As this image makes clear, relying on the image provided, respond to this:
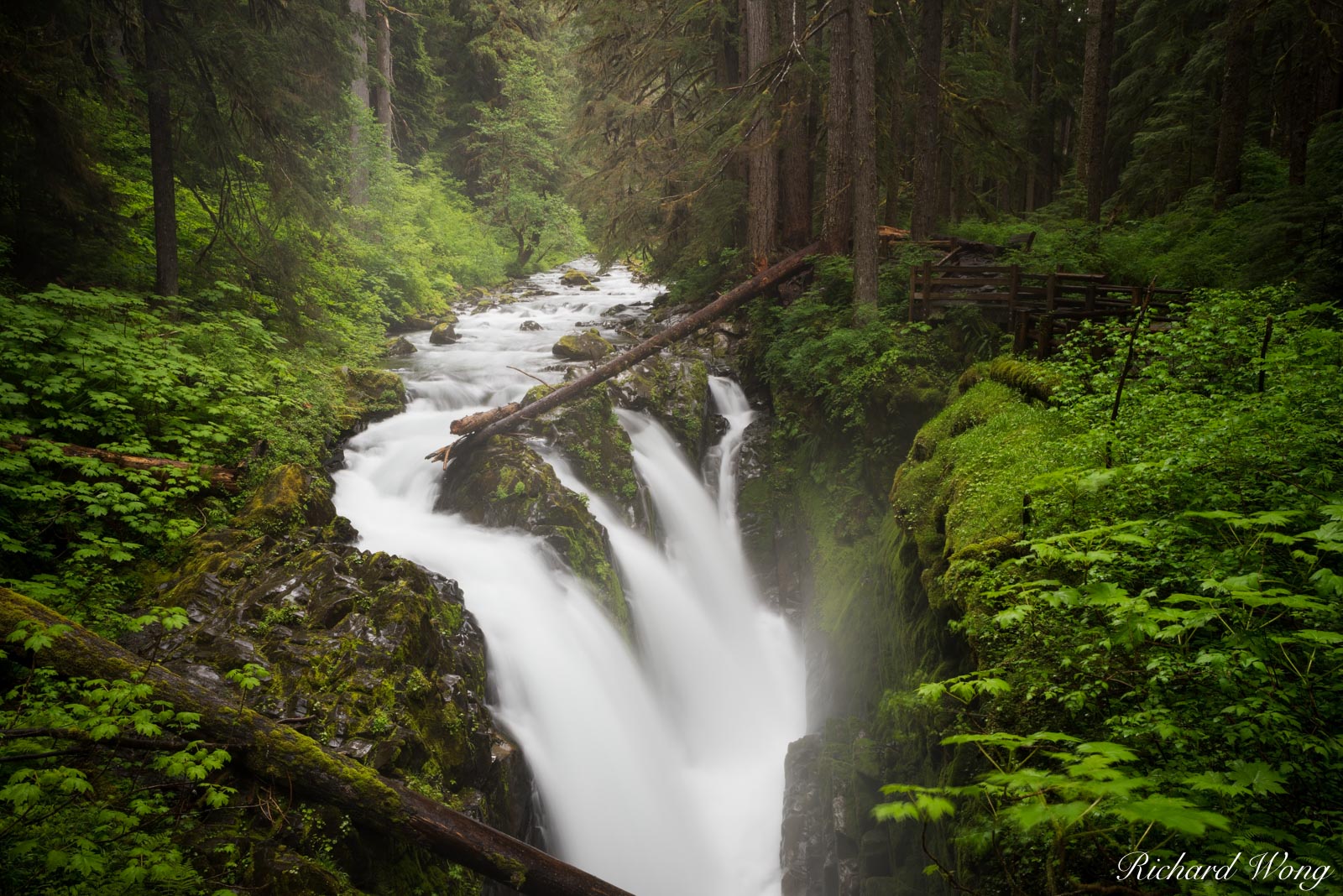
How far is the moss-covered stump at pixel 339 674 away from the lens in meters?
4.22

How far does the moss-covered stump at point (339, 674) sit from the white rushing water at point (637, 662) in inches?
33.5

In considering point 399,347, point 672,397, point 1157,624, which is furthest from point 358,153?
point 1157,624

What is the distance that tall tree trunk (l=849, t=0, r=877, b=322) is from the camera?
11219mm

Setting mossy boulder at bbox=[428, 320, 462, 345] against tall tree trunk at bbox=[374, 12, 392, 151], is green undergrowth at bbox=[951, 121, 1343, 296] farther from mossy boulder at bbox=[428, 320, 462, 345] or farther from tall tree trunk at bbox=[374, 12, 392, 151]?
tall tree trunk at bbox=[374, 12, 392, 151]

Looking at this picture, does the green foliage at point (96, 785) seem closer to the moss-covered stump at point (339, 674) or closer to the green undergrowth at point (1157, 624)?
the moss-covered stump at point (339, 674)

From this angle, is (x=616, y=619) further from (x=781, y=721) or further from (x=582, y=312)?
(x=582, y=312)

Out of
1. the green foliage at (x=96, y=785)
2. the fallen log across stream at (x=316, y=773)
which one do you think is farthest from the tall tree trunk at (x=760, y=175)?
the green foliage at (x=96, y=785)

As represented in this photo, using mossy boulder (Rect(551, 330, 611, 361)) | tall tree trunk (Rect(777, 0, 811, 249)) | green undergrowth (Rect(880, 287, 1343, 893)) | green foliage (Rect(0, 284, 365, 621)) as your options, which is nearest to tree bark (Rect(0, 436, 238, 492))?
green foliage (Rect(0, 284, 365, 621))

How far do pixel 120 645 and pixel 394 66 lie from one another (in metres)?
30.1

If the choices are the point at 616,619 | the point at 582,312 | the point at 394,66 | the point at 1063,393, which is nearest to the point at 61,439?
the point at 616,619

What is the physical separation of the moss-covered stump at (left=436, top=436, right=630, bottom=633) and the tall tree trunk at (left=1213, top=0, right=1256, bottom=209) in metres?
13.9

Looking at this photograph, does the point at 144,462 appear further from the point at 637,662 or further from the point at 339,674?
the point at 637,662

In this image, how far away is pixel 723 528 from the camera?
12.9 meters

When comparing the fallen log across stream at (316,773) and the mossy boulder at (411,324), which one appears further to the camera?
the mossy boulder at (411,324)
